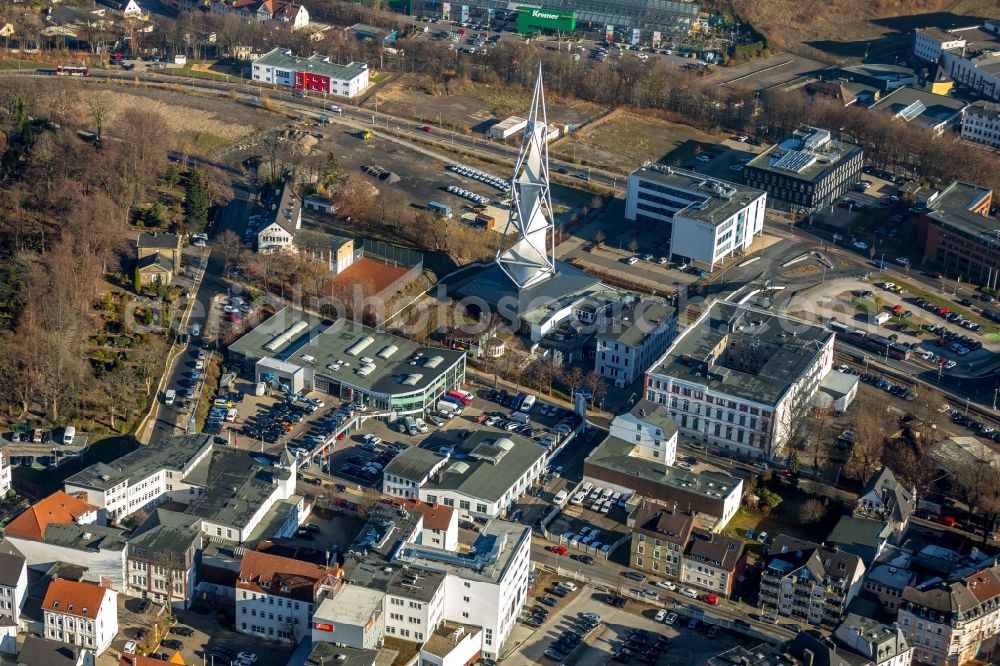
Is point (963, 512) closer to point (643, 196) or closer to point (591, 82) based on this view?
point (643, 196)

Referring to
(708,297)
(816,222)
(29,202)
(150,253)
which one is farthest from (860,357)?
(29,202)

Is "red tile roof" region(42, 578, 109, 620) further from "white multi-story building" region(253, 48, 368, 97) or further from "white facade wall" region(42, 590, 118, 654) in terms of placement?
"white multi-story building" region(253, 48, 368, 97)

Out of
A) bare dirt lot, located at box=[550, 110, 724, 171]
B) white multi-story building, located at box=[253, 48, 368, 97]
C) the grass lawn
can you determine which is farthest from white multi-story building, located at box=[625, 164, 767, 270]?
white multi-story building, located at box=[253, 48, 368, 97]

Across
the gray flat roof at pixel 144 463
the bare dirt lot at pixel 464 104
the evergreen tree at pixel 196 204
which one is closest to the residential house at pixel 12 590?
the gray flat roof at pixel 144 463

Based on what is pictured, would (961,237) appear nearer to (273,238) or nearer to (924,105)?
(924,105)

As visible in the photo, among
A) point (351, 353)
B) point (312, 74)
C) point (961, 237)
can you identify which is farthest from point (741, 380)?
point (312, 74)

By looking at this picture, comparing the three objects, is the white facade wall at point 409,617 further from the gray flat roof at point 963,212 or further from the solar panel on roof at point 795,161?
the solar panel on roof at point 795,161
